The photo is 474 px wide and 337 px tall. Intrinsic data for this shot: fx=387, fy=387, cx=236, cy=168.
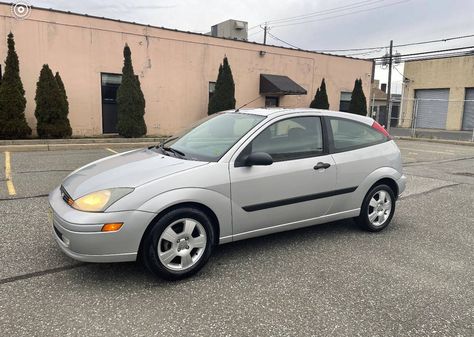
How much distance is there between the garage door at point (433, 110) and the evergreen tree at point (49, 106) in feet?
99.4

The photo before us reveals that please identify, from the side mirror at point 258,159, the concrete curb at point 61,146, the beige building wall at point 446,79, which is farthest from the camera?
the beige building wall at point 446,79

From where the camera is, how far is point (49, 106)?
13023mm

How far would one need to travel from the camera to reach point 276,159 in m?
3.93

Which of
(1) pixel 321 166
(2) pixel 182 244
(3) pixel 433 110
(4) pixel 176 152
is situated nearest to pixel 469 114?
(3) pixel 433 110

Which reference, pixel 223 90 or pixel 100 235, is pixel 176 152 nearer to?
pixel 100 235

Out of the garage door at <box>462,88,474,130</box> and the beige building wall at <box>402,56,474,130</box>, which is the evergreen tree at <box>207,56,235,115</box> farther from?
the garage door at <box>462,88,474,130</box>

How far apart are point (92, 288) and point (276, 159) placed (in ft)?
6.76

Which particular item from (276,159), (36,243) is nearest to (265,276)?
(276,159)

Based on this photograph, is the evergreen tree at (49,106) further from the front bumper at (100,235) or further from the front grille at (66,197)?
the front bumper at (100,235)

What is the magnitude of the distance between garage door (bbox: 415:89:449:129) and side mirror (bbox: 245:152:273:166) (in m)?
34.4

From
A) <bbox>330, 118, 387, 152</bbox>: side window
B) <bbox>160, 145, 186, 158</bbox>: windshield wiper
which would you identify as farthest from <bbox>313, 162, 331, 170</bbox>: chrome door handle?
<bbox>160, 145, 186, 158</bbox>: windshield wiper

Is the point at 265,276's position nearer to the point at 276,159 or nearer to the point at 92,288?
the point at 276,159

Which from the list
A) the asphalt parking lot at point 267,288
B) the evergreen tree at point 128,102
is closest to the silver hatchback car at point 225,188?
the asphalt parking lot at point 267,288

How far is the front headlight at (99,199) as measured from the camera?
10.2 feet
